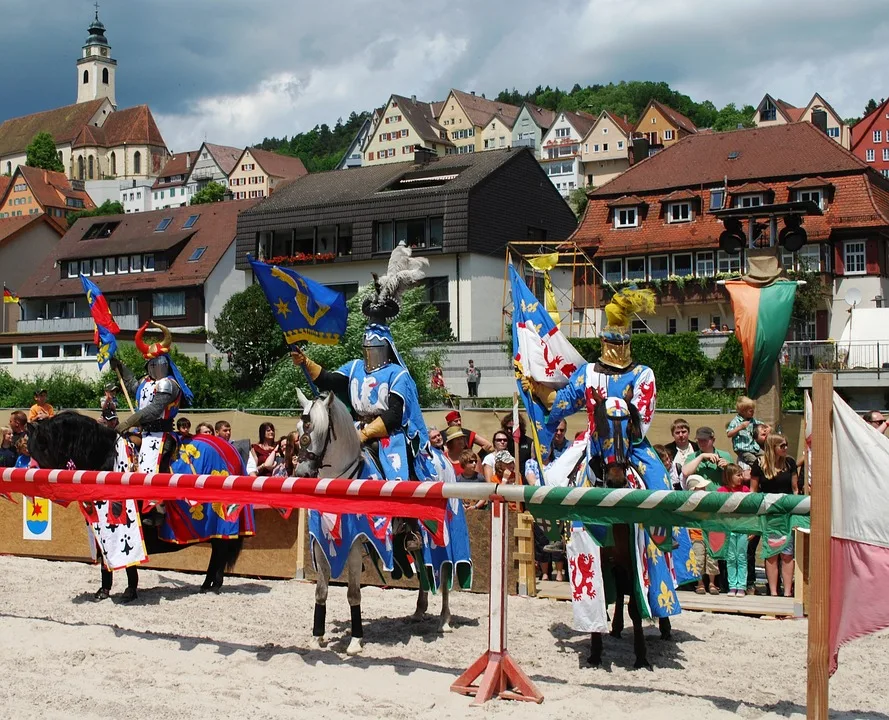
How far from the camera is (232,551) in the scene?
1078 cm

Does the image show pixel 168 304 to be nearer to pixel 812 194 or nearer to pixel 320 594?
pixel 812 194

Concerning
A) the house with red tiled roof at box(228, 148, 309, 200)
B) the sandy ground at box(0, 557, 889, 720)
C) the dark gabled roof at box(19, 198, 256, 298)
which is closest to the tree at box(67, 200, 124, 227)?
the house with red tiled roof at box(228, 148, 309, 200)

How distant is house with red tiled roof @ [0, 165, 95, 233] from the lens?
364 ft

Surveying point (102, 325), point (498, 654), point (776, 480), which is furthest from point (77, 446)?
point (776, 480)

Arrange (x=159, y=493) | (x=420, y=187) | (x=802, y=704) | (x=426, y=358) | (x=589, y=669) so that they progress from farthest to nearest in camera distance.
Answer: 1. (x=420, y=187)
2. (x=426, y=358)
3. (x=159, y=493)
4. (x=589, y=669)
5. (x=802, y=704)

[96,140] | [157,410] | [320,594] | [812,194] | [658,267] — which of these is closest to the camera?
[320,594]

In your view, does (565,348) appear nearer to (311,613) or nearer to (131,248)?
(311,613)

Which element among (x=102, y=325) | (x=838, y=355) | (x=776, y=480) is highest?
(x=838, y=355)

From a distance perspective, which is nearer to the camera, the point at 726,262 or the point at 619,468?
the point at 619,468

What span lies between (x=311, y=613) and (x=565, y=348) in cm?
316

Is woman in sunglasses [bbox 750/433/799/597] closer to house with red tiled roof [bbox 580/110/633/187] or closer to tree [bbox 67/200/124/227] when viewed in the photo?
house with red tiled roof [bbox 580/110/633/187]

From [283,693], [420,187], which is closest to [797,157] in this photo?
[420,187]

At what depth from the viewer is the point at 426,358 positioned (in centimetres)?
3541

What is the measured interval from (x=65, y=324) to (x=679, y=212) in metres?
30.7
